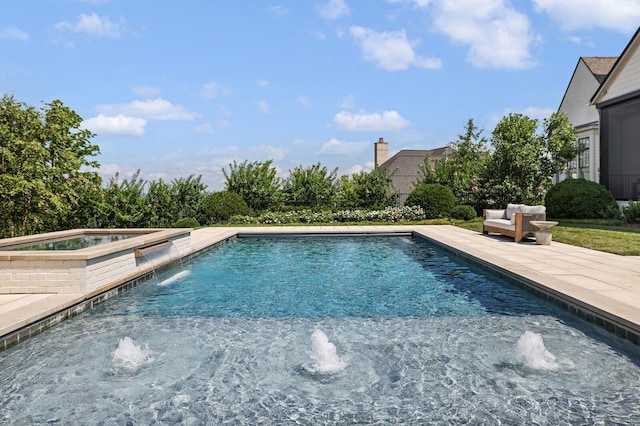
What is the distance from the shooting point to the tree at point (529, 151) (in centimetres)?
1706

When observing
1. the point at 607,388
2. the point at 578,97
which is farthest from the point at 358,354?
the point at 578,97

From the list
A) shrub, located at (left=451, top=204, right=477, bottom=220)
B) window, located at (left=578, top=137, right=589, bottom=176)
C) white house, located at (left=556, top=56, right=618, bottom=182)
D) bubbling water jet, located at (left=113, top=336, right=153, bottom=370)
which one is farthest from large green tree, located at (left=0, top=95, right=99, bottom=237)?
window, located at (left=578, top=137, right=589, bottom=176)

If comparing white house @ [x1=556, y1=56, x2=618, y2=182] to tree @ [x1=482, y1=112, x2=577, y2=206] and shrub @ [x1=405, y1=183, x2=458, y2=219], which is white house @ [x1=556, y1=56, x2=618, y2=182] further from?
shrub @ [x1=405, y1=183, x2=458, y2=219]

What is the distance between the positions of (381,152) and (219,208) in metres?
25.9

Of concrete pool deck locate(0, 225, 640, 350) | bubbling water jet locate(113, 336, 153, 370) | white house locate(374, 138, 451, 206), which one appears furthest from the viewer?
white house locate(374, 138, 451, 206)

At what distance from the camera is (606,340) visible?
13.1ft

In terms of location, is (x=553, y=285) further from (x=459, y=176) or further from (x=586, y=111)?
(x=586, y=111)

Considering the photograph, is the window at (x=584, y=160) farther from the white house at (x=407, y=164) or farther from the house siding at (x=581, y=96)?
the white house at (x=407, y=164)

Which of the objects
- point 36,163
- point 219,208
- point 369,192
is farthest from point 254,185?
point 36,163

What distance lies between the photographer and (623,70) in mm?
15039

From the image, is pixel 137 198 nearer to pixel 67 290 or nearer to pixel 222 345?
pixel 67 290

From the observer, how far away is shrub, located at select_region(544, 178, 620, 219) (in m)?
14.3

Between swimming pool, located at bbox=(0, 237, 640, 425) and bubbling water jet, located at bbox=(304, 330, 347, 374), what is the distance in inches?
0.5

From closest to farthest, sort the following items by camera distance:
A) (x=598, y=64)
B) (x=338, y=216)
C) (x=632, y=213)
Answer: (x=632, y=213) < (x=338, y=216) < (x=598, y=64)
